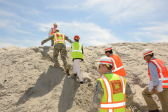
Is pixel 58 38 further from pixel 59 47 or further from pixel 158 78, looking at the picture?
pixel 158 78

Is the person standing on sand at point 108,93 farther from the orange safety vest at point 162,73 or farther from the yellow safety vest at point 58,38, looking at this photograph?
the yellow safety vest at point 58,38

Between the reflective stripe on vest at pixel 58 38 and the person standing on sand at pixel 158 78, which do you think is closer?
the person standing on sand at pixel 158 78

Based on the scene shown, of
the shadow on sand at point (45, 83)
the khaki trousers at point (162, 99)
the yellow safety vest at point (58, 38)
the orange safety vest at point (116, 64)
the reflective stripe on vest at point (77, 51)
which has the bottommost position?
the khaki trousers at point (162, 99)

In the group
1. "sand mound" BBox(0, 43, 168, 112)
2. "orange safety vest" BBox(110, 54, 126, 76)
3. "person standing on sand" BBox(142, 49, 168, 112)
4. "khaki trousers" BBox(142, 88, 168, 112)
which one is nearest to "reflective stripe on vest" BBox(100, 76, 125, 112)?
"person standing on sand" BBox(142, 49, 168, 112)

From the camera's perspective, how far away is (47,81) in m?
6.64

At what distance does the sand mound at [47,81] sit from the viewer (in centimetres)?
582

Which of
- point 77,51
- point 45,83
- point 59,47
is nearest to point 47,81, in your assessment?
point 45,83

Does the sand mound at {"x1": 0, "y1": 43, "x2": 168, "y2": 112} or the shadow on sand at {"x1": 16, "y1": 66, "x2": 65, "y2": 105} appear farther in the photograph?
the shadow on sand at {"x1": 16, "y1": 66, "x2": 65, "y2": 105}

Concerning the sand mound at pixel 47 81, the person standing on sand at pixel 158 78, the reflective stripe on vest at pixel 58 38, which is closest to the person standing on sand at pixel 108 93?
Result: the person standing on sand at pixel 158 78

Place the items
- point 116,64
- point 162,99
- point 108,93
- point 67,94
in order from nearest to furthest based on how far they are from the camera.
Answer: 1. point 108,93
2. point 162,99
3. point 116,64
4. point 67,94

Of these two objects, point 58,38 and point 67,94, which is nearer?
point 67,94

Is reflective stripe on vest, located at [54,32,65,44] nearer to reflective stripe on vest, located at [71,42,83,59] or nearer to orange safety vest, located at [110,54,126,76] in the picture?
reflective stripe on vest, located at [71,42,83,59]

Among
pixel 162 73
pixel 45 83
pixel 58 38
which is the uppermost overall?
pixel 58 38

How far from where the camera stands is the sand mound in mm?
5816
